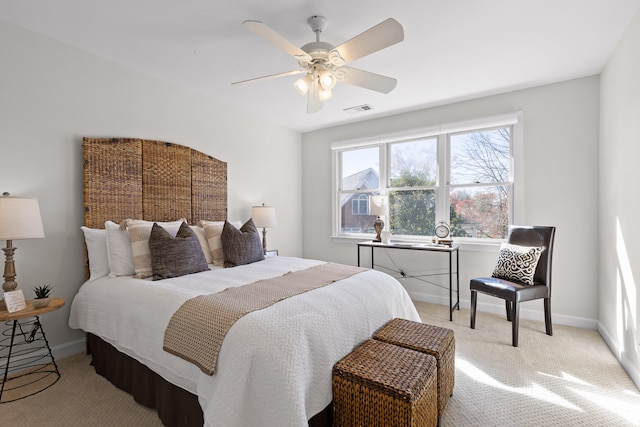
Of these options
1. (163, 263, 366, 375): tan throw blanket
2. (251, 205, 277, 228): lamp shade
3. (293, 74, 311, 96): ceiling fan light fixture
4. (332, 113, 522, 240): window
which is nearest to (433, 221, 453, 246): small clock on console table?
(332, 113, 522, 240): window

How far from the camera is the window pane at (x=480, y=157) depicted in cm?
369

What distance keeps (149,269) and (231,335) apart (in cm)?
131

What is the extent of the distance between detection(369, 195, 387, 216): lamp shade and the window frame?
0.33 meters

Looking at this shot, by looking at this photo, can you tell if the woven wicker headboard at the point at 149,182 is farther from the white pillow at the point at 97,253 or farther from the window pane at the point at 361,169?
the window pane at the point at 361,169

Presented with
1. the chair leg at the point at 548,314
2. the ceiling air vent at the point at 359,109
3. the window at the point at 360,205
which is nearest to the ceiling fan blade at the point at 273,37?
the ceiling air vent at the point at 359,109

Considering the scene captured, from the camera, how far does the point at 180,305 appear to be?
5.93ft

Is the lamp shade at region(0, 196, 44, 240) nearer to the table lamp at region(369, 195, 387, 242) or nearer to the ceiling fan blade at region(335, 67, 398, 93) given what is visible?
the ceiling fan blade at region(335, 67, 398, 93)

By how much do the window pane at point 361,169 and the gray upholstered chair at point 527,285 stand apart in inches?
81.3

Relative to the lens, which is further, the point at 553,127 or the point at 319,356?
the point at 553,127

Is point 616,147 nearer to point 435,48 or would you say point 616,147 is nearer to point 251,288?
point 435,48

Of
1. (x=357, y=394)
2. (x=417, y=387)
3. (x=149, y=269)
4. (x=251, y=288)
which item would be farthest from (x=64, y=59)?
(x=417, y=387)

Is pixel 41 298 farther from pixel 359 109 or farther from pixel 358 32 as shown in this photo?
pixel 359 109

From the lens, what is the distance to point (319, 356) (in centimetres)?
153

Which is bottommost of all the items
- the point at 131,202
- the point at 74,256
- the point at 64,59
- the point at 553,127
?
the point at 74,256
